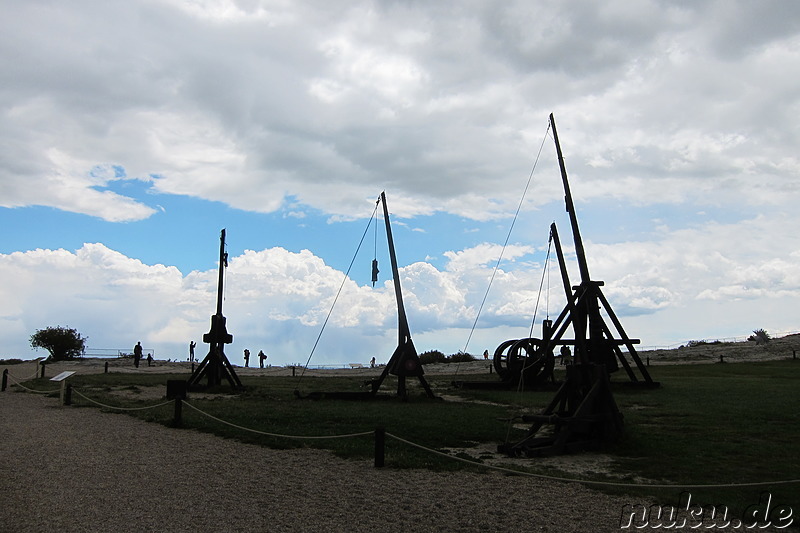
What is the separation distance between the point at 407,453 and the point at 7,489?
552cm

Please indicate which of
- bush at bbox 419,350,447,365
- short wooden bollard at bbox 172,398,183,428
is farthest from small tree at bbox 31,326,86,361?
short wooden bollard at bbox 172,398,183,428

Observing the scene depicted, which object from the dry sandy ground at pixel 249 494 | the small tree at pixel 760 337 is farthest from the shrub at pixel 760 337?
the dry sandy ground at pixel 249 494

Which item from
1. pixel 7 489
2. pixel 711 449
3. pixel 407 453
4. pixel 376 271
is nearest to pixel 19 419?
pixel 7 489

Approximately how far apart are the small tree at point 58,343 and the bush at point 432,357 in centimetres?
2582

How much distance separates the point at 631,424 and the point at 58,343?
46.0 m

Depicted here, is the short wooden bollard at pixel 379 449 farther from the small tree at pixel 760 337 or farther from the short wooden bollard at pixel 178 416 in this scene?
the small tree at pixel 760 337

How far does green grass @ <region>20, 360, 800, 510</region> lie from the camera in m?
9.40

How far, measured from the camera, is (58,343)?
159 ft

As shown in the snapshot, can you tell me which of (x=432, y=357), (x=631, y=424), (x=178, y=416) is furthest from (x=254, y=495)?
(x=432, y=357)

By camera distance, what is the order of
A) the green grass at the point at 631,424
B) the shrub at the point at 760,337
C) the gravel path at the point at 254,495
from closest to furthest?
the gravel path at the point at 254,495
the green grass at the point at 631,424
the shrub at the point at 760,337

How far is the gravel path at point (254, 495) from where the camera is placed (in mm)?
6777

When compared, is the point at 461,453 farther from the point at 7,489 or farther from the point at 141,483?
the point at 7,489

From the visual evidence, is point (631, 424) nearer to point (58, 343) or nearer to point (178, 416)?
point (178, 416)

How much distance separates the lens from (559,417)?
1149cm
